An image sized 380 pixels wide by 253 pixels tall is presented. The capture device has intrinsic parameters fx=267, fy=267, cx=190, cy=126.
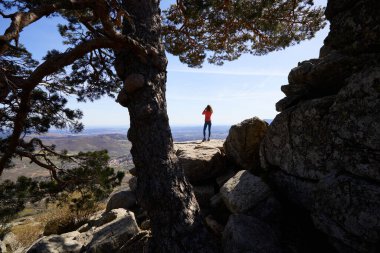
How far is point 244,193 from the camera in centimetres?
693

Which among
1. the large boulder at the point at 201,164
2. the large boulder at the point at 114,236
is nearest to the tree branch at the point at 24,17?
the large boulder at the point at 114,236

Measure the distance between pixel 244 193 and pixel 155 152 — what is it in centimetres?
272

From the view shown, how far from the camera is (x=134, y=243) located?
23.4 ft

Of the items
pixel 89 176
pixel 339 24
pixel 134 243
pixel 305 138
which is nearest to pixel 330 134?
pixel 305 138

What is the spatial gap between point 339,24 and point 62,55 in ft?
17.9

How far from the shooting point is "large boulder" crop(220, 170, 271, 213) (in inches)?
262

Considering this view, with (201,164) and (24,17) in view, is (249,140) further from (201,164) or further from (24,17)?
(24,17)

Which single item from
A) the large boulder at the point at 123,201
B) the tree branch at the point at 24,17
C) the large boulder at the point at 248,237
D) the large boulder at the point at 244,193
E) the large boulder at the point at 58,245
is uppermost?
the tree branch at the point at 24,17

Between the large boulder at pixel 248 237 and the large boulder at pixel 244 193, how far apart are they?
731 mm

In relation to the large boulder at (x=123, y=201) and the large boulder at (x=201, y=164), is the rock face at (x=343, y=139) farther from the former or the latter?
the large boulder at (x=123, y=201)

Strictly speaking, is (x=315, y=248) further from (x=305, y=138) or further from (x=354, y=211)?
(x=305, y=138)

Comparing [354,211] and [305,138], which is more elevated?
[305,138]

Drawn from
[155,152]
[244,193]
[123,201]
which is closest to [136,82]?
[155,152]

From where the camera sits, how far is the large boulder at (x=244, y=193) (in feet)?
21.9
